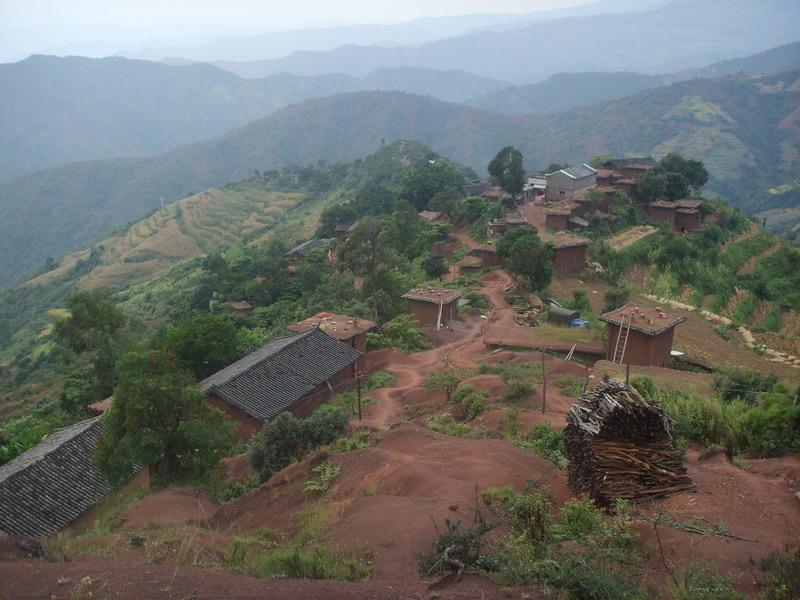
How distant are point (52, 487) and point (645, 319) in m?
16.4

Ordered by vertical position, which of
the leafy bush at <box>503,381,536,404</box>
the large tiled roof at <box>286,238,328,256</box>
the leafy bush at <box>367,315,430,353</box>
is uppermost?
the leafy bush at <box>503,381,536,404</box>

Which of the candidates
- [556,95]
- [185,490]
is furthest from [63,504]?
[556,95]

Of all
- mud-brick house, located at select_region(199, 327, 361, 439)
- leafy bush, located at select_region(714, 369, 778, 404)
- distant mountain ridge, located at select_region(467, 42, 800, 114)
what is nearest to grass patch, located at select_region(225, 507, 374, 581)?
mud-brick house, located at select_region(199, 327, 361, 439)

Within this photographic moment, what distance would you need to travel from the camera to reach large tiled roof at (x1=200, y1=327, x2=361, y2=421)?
55.5 ft

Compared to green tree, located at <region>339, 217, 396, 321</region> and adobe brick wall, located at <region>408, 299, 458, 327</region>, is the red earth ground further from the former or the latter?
green tree, located at <region>339, 217, 396, 321</region>

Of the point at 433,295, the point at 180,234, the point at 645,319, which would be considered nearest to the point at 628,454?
the point at 645,319

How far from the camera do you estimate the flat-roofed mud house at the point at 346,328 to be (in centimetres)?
2235

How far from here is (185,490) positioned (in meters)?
13.1

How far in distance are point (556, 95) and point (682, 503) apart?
659 ft

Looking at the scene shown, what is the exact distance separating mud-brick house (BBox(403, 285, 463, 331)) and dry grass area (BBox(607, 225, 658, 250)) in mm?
13119

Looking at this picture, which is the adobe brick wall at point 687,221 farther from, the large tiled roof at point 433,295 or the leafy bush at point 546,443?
the leafy bush at point 546,443

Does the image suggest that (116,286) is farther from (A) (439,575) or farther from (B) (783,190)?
(B) (783,190)

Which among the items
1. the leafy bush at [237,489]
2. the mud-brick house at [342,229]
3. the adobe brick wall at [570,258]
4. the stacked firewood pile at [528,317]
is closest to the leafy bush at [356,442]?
the leafy bush at [237,489]

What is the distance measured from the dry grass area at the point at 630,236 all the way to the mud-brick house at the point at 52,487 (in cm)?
2828
